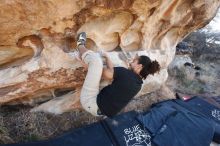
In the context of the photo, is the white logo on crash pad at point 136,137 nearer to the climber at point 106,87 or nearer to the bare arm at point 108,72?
the climber at point 106,87

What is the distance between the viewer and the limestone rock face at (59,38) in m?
3.65

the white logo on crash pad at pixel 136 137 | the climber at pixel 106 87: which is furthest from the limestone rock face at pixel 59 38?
the white logo on crash pad at pixel 136 137

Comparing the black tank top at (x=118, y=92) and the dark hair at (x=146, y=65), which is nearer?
the black tank top at (x=118, y=92)

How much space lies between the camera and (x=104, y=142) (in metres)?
3.97

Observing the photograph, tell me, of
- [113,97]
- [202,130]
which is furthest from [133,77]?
[202,130]

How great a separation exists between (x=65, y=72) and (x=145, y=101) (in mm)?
1741

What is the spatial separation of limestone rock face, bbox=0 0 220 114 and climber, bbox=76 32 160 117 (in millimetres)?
276

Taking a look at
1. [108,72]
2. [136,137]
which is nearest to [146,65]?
[108,72]

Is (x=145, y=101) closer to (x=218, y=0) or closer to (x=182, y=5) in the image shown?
(x=182, y=5)

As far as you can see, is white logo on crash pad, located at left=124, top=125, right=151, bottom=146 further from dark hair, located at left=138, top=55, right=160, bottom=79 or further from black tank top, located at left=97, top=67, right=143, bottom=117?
dark hair, located at left=138, top=55, right=160, bottom=79

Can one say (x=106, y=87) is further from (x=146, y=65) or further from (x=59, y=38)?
(x=59, y=38)

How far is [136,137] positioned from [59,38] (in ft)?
4.99

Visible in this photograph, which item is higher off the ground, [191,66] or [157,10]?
[157,10]

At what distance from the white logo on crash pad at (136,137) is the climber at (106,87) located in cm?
50
